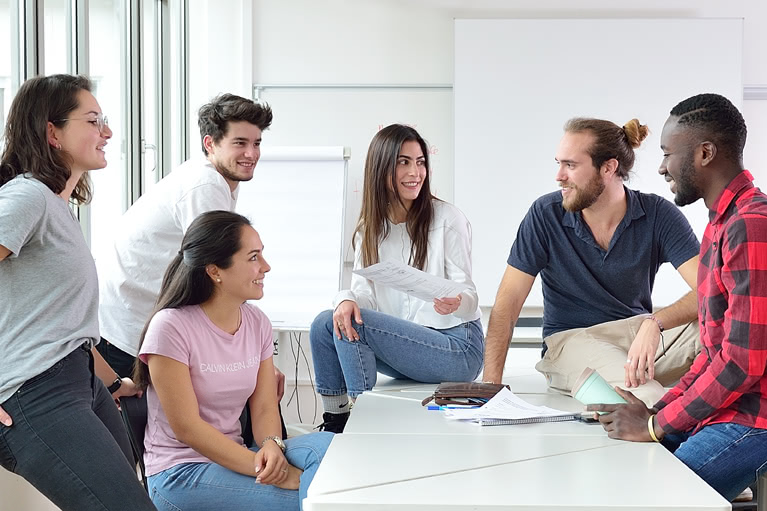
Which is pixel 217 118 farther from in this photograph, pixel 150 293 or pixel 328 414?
pixel 328 414

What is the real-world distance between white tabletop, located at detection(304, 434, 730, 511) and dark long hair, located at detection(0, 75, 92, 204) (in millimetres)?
827

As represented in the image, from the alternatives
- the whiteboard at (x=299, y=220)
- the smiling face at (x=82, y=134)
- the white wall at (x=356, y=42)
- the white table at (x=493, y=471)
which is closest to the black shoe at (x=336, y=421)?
the white table at (x=493, y=471)

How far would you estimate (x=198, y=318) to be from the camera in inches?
78.0

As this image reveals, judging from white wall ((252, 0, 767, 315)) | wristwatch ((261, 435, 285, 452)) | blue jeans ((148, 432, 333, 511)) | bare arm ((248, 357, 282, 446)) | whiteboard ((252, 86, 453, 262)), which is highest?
white wall ((252, 0, 767, 315))

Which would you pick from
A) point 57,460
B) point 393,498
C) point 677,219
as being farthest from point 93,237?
point 393,498

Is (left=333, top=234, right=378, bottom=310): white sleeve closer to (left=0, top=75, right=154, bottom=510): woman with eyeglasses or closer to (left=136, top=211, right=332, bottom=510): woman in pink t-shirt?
(left=136, top=211, right=332, bottom=510): woman in pink t-shirt

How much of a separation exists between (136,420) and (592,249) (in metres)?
1.45

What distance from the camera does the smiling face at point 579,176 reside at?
8.57ft

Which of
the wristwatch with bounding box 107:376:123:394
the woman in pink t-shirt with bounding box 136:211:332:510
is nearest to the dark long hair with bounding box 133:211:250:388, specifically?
the woman in pink t-shirt with bounding box 136:211:332:510

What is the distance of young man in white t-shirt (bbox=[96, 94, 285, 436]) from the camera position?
Result: 8.29ft

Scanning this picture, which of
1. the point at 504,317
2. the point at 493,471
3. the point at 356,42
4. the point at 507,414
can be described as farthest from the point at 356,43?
the point at 493,471

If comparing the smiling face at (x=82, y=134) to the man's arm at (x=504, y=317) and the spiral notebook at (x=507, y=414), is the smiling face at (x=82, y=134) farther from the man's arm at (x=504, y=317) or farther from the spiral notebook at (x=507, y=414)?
the man's arm at (x=504, y=317)

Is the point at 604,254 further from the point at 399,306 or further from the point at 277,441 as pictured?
the point at 277,441

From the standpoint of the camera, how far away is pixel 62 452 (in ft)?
5.35
